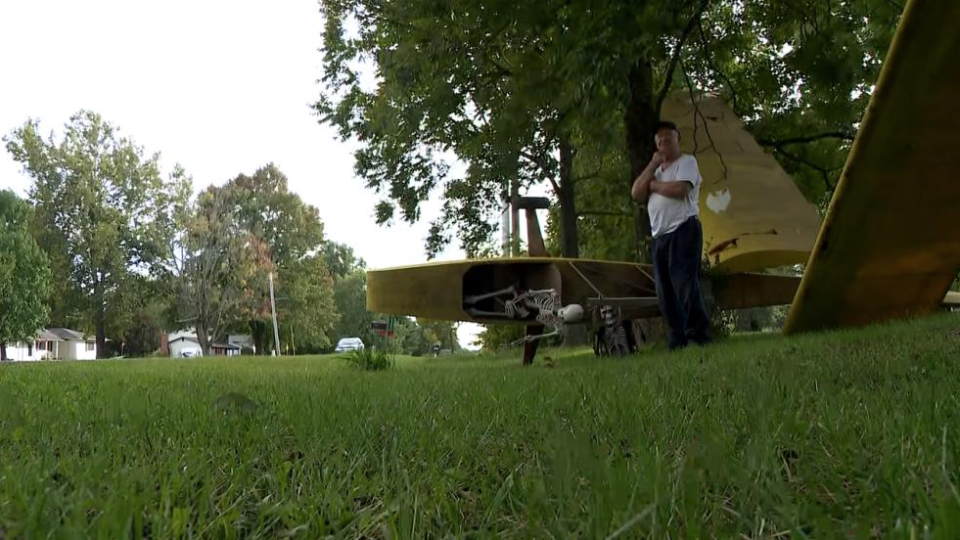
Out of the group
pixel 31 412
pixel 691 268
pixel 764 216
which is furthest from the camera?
pixel 764 216

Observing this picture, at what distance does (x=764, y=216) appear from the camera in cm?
700

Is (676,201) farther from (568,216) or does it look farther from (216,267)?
(216,267)

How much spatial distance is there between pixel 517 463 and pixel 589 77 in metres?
2.41

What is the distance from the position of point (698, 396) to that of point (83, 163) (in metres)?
48.4

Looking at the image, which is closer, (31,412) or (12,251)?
(31,412)

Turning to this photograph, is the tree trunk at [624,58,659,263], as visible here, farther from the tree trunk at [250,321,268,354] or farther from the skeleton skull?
the tree trunk at [250,321,268,354]

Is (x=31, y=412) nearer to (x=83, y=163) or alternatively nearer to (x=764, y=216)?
(x=764, y=216)

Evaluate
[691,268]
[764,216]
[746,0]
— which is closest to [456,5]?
[691,268]

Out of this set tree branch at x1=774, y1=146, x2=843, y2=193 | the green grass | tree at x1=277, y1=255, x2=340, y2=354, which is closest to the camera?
the green grass

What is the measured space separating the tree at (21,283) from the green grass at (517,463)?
142 ft

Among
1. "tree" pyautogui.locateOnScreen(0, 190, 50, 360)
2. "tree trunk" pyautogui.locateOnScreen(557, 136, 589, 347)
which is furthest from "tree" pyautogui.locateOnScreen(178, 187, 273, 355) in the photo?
"tree trunk" pyautogui.locateOnScreen(557, 136, 589, 347)

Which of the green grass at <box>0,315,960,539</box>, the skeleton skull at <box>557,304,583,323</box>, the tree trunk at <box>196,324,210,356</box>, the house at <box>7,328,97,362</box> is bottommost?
the green grass at <box>0,315,960,539</box>

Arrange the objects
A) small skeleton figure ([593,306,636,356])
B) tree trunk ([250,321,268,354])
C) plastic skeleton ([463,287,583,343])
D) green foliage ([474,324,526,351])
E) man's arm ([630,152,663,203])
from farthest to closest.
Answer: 1. tree trunk ([250,321,268,354])
2. green foliage ([474,324,526,351])
3. small skeleton figure ([593,306,636,356])
4. plastic skeleton ([463,287,583,343])
5. man's arm ([630,152,663,203])

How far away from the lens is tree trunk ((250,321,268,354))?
50.8 meters
